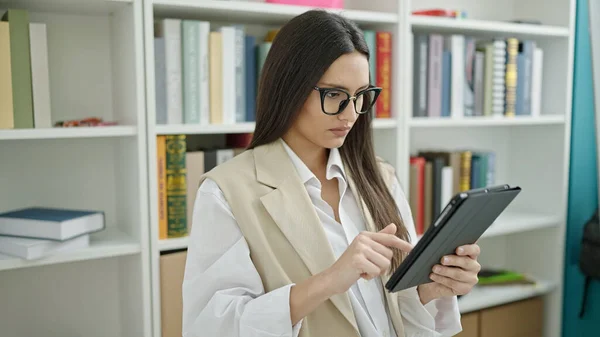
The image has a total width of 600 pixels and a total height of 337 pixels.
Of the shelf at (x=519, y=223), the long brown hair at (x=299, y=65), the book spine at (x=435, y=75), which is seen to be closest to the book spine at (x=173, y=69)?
the long brown hair at (x=299, y=65)

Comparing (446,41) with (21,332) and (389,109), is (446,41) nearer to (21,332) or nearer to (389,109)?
(389,109)

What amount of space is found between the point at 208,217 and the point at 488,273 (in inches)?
71.3

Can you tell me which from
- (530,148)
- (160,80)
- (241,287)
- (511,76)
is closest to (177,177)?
(160,80)

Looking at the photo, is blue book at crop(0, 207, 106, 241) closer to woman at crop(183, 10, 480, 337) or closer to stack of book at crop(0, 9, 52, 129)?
stack of book at crop(0, 9, 52, 129)

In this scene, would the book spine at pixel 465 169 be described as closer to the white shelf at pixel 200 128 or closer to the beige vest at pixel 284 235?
the white shelf at pixel 200 128

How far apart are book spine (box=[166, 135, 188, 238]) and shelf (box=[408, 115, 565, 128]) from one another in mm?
803

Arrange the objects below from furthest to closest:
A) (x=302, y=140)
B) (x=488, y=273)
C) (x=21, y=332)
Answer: (x=488, y=273) < (x=21, y=332) < (x=302, y=140)

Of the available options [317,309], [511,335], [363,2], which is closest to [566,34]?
[363,2]

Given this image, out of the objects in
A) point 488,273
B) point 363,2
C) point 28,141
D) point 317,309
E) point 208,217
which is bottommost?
point 488,273

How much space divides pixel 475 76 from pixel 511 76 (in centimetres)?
18

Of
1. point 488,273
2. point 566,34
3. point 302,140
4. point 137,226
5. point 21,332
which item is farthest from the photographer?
point 488,273

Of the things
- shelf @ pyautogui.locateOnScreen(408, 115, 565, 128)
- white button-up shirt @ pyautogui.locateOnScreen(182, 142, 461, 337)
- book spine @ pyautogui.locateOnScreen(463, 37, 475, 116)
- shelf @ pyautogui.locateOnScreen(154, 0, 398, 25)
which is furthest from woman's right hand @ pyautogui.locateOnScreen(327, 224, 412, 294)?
book spine @ pyautogui.locateOnScreen(463, 37, 475, 116)

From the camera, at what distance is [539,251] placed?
2727 mm

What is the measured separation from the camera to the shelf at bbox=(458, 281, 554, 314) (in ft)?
7.91
